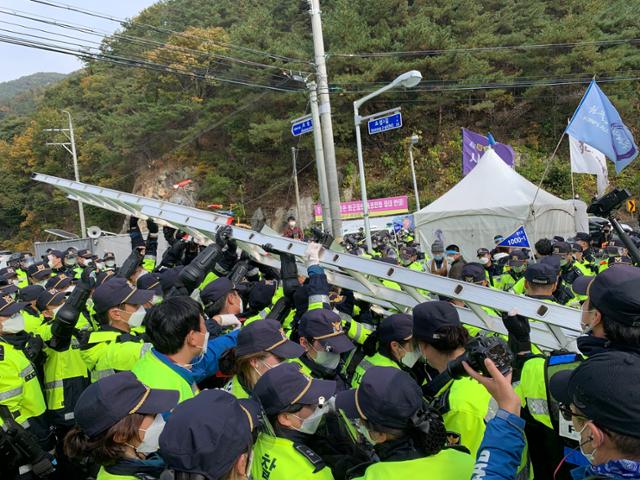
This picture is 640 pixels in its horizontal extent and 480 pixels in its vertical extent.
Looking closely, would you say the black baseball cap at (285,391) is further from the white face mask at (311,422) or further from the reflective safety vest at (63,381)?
the reflective safety vest at (63,381)

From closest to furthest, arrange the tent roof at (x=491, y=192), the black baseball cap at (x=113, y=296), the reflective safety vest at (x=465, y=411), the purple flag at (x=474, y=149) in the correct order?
the reflective safety vest at (x=465, y=411)
the black baseball cap at (x=113, y=296)
the tent roof at (x=491, y=192)
the purple flag at (x=474, y=149)

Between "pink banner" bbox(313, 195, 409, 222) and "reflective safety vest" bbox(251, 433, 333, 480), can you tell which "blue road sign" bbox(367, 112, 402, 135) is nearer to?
"reflective safety vest" bbox(251, 433, 333, 480)

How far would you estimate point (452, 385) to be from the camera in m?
2.58

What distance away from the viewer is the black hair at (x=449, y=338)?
2.85 m

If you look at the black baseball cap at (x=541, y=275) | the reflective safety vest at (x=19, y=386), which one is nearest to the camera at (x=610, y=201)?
the black baseball cap at (x=541, y=275)

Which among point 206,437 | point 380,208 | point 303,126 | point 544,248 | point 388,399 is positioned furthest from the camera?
point 380,208

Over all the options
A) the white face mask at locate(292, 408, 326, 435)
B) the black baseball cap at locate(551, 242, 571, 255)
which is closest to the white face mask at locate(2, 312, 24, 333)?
the white face mask at locate(292, 408, 326, 435)

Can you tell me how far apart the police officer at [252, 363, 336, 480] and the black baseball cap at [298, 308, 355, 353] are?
906 mm

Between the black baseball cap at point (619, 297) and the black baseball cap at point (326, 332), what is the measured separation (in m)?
1.64

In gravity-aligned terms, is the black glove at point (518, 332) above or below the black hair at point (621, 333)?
below

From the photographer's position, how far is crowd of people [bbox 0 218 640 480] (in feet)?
5.61

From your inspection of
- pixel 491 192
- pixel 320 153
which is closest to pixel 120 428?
pixel 320 153

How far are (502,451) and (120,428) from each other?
1.56 meters

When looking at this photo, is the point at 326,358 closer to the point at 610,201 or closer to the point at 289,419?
the point at 289,419
